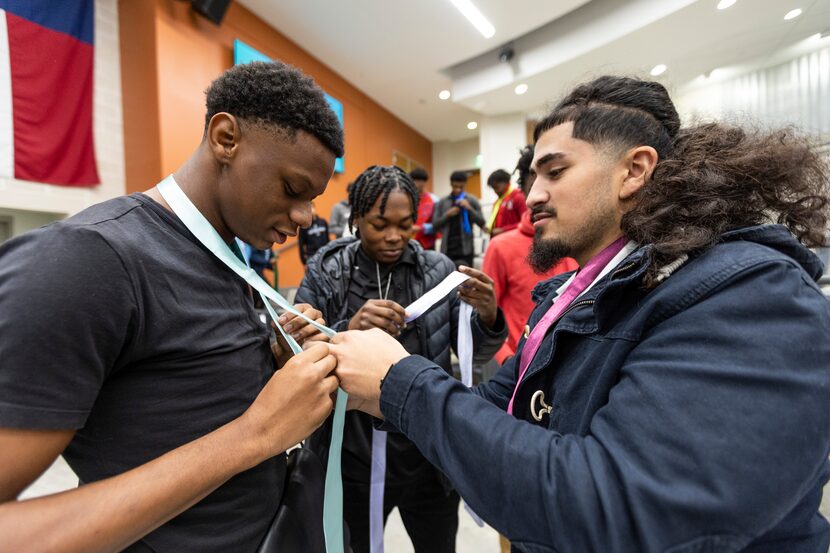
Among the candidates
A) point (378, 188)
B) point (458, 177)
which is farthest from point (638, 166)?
point (458, 177)

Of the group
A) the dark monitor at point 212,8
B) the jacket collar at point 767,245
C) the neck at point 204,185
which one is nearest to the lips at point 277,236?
the neck at point 204,185

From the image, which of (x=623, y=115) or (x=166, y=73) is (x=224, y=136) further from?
(x=166, y=73)

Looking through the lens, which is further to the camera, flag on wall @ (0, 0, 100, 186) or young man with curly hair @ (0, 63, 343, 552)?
flag on wall @ (0, 0, 100, 186)

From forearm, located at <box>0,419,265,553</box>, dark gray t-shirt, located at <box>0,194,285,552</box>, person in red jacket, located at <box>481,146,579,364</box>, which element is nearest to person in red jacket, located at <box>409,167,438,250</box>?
person in red jacket, located at <box>481,146,579,364</box>

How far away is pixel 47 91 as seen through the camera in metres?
3.78

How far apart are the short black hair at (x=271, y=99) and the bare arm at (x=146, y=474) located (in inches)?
20.0

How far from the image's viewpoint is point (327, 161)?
0.98 m

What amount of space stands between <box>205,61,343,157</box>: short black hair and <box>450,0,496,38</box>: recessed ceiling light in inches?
227

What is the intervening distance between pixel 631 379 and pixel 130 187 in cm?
538

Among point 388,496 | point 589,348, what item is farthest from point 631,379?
point 388,496

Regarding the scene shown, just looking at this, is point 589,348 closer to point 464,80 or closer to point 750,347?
point 750,347

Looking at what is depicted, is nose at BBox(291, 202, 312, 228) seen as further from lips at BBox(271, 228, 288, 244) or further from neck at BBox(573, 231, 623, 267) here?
neck at BBox(573, 231, 623, 267)

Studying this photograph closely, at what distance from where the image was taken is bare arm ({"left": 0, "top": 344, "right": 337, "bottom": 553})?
0.55 metres

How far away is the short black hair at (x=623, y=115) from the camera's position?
1008mm
